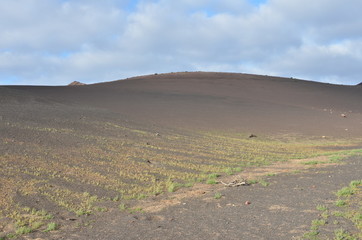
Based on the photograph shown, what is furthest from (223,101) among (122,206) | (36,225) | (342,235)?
(342,235)

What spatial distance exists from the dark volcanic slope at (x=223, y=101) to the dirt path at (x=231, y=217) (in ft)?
69.0

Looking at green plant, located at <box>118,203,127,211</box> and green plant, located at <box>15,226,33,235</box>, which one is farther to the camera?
green plant, located at <box>118,203,127,211</box>

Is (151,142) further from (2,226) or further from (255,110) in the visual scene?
(255,110)

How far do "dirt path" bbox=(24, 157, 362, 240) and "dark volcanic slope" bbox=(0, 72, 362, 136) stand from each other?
21.0m

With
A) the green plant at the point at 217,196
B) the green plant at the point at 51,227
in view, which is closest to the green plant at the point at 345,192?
the green plant at the point at 217,196

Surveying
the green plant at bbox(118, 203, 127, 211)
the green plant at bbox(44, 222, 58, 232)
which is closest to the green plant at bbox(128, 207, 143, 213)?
the green plant at bbox(118, 203, 127, 211)

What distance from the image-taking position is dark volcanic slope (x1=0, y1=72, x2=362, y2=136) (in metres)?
35.8

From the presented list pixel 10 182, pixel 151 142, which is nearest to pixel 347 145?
pixel 151 142

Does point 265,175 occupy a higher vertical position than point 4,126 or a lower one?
lower

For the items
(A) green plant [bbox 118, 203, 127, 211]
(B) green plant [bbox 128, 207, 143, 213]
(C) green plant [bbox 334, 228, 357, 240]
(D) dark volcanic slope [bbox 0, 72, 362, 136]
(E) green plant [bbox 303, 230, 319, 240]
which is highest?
(D) dark volcanic slope [bbox 0, 72, 362, 136]

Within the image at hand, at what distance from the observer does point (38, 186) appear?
11.5 metres

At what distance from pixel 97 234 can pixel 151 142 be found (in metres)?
12.9

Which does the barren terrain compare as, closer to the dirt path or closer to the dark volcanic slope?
the dirt path

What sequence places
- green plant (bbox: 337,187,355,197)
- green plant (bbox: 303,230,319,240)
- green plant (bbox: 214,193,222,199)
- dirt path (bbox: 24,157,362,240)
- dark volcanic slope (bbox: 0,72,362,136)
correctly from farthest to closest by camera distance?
dark volcanic slope (bbox: 0,72,362,136) < green plant (bbox: 214,193,222,199) < green plant (bbox: 337,187,355,197) < dirt path (bbox: 24,157,362,240) < green plant (bbox: 303,230,319,240)
